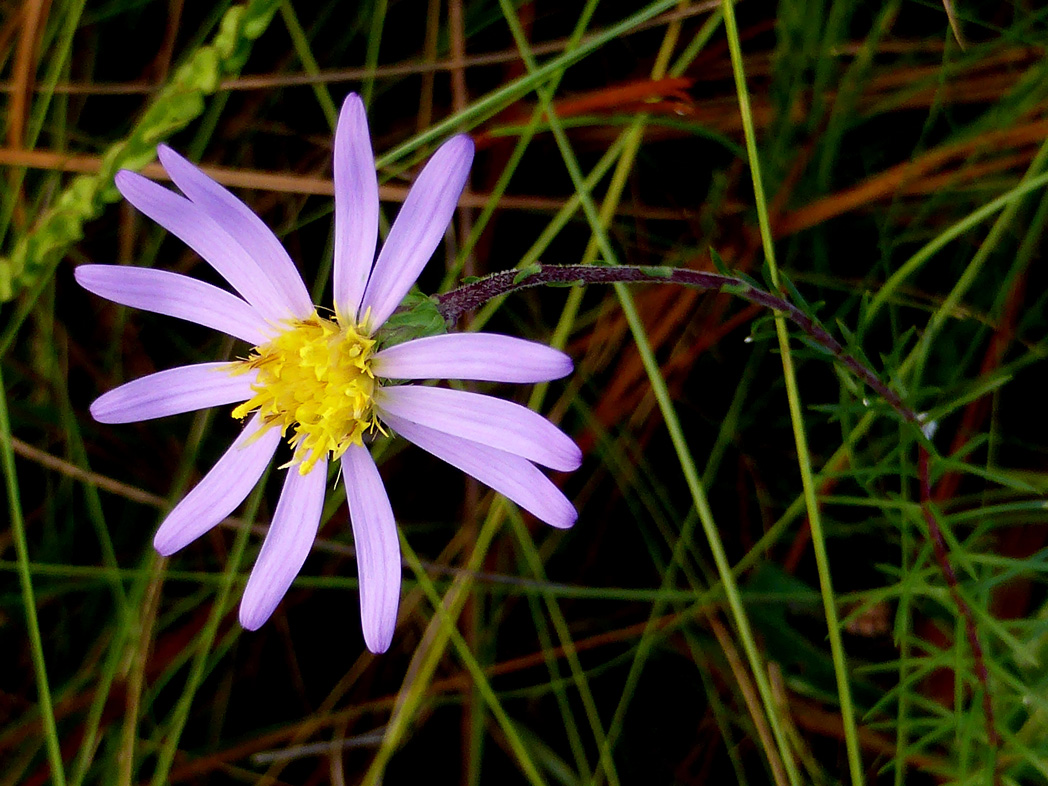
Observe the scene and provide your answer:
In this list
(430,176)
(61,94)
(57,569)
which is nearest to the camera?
A: (430,176)

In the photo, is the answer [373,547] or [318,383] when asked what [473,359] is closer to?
[318,383]

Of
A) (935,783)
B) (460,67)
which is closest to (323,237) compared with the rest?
(460,67)

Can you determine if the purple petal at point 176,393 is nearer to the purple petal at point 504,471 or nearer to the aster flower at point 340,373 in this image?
the aster flower at point 340,373

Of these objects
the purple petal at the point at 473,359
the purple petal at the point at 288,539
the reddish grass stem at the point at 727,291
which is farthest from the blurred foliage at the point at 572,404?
the purple petal at the point at 473,359

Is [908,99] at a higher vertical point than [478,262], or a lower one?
higher

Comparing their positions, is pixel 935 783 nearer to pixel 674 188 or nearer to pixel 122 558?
pixel 674 188

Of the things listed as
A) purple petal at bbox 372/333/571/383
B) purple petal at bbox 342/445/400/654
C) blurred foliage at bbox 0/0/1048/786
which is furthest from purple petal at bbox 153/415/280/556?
blurred foliage at bbox 0/0/1048/786
